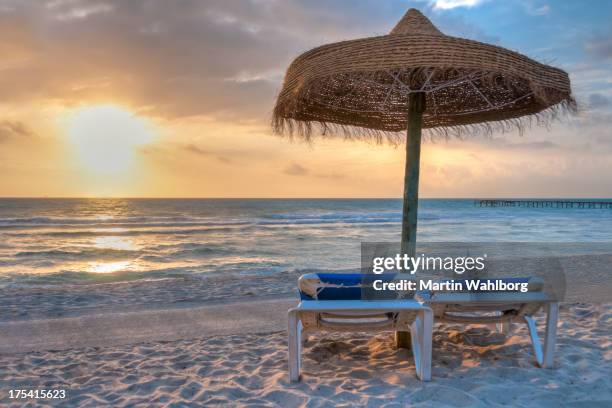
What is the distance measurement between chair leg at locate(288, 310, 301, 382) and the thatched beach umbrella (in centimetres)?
123

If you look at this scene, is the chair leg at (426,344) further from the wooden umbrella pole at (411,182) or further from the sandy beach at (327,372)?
the wooden umbrella pole at (411,182)

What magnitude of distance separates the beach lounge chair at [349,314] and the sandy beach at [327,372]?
9.1 inches

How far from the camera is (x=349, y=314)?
314 cm

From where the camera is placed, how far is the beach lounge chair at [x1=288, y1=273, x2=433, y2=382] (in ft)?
10.2

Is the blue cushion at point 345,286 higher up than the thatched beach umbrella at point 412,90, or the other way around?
the thatched beach umbrella at point 412,90

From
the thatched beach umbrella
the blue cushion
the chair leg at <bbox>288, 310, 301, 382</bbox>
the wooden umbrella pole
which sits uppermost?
the thatched beach umbrella

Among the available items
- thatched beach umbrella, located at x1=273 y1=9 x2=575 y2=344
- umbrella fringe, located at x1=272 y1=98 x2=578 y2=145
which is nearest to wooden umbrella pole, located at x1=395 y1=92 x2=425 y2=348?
thatched beach umbrella, located at x1=273 y1=9 x2=575 y2=344

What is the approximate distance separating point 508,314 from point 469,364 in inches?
19.3

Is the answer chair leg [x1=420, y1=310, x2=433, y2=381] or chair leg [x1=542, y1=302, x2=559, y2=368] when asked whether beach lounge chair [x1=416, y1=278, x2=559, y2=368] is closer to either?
chair leg [x1=542, y1=302, x2=559, y2=368]

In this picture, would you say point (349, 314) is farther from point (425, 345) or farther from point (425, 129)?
point (425, 129)

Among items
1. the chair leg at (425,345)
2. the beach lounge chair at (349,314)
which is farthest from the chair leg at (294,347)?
the chair leg at (425,345)

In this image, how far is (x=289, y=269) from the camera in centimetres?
1101

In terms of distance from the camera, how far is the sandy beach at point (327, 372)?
2930 mm

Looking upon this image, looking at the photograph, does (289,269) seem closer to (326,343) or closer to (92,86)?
(326,343)
